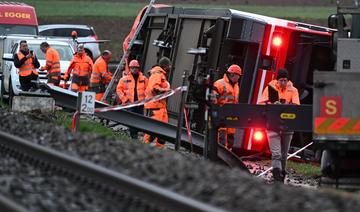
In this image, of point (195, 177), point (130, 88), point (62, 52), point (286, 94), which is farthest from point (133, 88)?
point (195, 177)

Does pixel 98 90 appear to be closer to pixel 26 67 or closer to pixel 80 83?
pixel 80 83

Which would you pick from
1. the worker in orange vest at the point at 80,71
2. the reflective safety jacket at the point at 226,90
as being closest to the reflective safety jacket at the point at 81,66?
the worker in orange vest at the point at 80,71

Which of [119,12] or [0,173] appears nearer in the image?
[0,173]

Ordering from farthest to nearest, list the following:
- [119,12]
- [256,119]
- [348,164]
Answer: [119,12]
[256,119]
[348,164]

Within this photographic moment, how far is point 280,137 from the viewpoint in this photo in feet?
51.4

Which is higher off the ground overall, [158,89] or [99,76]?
[158,89]

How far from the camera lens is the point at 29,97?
19156 mm

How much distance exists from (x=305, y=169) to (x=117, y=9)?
51.1 meters

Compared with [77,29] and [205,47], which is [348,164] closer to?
[205,47]

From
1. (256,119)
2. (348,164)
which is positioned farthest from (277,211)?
(256,119)

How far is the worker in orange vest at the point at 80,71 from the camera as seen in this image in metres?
24.8

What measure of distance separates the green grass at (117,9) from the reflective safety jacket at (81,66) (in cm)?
3157

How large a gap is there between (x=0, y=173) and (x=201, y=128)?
27.9 feet

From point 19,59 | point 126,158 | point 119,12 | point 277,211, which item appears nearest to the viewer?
point 277,211
